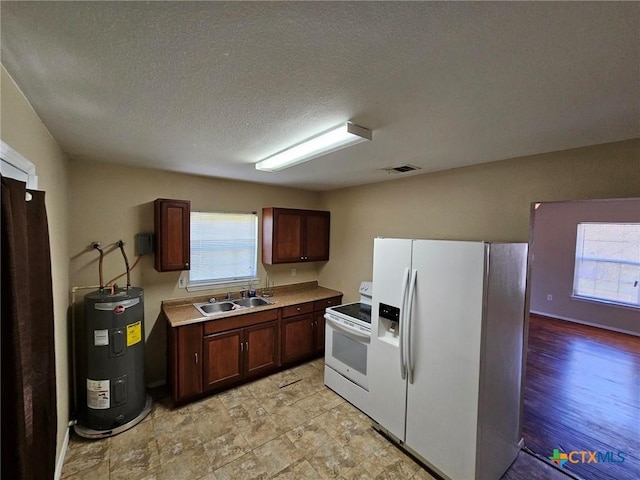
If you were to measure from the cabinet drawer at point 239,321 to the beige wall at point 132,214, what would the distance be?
684 millimetres

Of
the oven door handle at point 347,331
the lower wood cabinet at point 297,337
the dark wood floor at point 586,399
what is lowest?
the dark wood floor at point 586,399

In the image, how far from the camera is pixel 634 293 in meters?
5.10

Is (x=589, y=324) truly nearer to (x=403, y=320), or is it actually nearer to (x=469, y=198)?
(x=469, y=198)

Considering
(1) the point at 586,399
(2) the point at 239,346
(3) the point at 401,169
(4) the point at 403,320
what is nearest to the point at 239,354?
(2) the point at 239,346

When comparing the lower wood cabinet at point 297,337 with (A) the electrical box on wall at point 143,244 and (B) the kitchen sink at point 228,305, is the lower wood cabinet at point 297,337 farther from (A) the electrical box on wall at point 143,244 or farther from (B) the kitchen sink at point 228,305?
(A) the electrical box on wall at point 143,244

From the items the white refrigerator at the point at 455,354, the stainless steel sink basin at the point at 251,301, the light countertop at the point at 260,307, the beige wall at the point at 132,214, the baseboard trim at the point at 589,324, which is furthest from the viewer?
the baseboard trim at the point at 589,324

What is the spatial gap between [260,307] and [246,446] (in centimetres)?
135

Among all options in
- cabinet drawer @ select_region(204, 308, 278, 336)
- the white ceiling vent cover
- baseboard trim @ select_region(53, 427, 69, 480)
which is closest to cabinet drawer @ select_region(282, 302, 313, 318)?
cabinet drawer @ select_region(204, 308, 278, 336)

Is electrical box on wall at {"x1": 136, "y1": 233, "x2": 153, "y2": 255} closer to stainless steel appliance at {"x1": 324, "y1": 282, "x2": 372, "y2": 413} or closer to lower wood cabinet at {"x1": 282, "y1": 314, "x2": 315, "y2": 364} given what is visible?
lower wood cabinet at {"x1": 282, "y1": 314, "x2": 315, "y2": 364}

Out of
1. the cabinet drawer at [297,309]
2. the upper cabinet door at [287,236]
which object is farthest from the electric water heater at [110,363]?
the upper cabinet door at [287,236]

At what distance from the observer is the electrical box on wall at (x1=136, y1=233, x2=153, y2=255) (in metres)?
2.92

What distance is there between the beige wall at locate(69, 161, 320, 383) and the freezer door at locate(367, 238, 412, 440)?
2.15 m

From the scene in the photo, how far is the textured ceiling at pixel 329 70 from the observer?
82 cm

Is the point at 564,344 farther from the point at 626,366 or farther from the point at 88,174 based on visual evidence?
the point at 88,174
